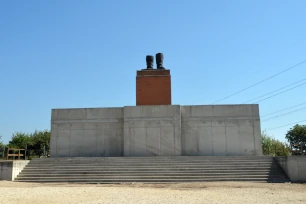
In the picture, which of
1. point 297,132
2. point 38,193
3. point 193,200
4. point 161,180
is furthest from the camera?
point 297,132

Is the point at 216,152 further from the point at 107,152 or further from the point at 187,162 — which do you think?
the point at 107,152

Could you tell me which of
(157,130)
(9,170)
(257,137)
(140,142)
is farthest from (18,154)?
(257,137)

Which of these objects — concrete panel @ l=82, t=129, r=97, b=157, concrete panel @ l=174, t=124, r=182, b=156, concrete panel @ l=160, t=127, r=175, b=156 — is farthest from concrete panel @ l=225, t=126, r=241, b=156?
concrete panel @ l=82, t=129, r=97, b=157

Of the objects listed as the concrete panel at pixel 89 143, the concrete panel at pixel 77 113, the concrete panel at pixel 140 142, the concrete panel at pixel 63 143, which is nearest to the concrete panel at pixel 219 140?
the concrete panel at pixel 140 142

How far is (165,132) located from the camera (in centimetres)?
2639

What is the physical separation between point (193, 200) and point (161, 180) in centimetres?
729

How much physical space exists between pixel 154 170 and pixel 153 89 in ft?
31.8

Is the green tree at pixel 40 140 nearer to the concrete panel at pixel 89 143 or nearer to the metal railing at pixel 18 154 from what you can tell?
the metal railing at pixel 18 154

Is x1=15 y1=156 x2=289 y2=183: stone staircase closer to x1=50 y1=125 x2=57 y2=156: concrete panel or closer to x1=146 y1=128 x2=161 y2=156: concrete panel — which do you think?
x1=146 y1=128 x2=161 y2=156: concrete panel

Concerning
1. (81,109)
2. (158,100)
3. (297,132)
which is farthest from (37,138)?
(297,132)

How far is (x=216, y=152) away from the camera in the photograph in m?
26.4

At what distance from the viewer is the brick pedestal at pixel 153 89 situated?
1102 inches

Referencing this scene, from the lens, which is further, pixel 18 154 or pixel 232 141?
pixel 232 141

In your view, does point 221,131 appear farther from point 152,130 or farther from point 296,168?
point 296,168
